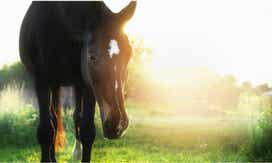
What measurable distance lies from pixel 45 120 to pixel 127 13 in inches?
66.0

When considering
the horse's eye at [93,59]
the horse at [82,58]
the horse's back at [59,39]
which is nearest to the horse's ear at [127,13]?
the horse at [82,58]

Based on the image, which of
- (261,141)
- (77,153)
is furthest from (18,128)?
(261,141)

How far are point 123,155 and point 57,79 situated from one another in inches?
127

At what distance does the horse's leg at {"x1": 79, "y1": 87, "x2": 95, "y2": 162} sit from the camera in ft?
17.3

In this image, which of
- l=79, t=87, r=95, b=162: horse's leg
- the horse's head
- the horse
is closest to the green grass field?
l=79, t=87, r=95, b=162: horse's leg

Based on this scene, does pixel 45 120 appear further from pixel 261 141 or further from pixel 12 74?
pixel 12 74

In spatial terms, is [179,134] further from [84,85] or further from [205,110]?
[205,110]

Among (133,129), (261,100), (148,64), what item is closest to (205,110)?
(148,64)

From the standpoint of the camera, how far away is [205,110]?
2564 cm

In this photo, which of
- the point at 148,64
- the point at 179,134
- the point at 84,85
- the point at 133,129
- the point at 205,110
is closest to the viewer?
the point at 84,85

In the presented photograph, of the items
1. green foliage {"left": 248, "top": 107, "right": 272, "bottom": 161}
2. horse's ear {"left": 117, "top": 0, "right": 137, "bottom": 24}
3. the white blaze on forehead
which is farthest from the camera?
green foliage {"left": 248, "top": 107, "right": 272, "bottom": 161}

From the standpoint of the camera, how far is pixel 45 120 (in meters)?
5.32

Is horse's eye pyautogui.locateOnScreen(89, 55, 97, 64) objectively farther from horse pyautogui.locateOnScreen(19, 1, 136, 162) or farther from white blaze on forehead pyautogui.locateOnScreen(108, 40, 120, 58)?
white blaze on forehead pyautogui.locateOnScreen(108, 40, 120, 58)

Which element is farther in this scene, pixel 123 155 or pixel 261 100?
pixel 261 100
